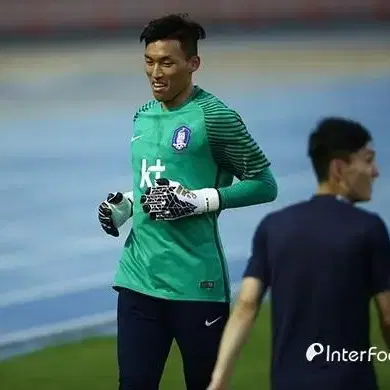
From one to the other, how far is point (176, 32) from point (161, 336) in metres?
0.75

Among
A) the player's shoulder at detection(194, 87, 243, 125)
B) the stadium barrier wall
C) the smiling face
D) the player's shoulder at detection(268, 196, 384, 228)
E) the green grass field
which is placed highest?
the stadium barrier wall

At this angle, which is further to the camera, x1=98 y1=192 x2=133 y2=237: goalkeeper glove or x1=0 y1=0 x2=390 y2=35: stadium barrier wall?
x1=0 y1=0 x2=390 y2=35: stadium barrier wall

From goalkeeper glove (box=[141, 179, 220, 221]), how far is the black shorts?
0.22 m

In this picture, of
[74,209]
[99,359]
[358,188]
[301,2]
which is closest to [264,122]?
[301,2]

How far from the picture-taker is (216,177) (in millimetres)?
3027

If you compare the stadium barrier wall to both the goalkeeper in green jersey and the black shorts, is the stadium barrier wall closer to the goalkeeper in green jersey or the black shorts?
the goalkeeper in green jersey

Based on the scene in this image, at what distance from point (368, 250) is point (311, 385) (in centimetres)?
29

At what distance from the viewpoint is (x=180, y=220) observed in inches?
117

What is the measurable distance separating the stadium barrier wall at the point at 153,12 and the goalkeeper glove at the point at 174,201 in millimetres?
855

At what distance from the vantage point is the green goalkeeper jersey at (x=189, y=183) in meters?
2.97

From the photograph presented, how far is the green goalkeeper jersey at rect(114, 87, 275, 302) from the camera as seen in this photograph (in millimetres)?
2971

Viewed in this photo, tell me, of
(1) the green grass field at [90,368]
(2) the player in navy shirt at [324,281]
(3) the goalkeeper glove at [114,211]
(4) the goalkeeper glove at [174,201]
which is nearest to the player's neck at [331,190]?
(2) the player in navy shirt at [324,281]

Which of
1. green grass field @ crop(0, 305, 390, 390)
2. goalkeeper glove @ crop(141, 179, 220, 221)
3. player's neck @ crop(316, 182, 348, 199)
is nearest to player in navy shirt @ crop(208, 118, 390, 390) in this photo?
player's neck @ crop(316, 182, 348, 199)

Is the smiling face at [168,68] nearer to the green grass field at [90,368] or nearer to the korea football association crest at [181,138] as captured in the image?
the korea football association crest at [181,138]
